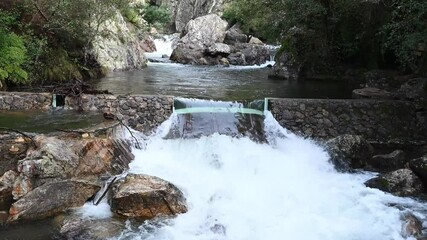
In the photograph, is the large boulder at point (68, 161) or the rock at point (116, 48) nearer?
the large boulder at point (68, 161)

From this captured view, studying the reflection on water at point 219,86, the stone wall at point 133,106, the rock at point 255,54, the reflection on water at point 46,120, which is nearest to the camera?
the reflection on water at point 46,120

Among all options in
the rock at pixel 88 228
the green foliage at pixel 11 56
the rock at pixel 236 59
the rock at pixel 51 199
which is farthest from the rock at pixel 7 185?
the rock at pixel 236 59

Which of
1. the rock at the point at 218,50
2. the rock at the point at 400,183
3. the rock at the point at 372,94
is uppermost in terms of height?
the rock at the point at 218,50

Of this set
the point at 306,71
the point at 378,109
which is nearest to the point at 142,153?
the point at 378,109

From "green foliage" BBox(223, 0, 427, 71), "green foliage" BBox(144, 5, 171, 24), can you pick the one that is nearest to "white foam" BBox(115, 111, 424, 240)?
"green foliage" BBox(223, 0, 427, 71)

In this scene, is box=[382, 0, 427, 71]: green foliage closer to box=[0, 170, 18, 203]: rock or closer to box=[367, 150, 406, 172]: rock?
box=[367, 150, 406, 172]: rock

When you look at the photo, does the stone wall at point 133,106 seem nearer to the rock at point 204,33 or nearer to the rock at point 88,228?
the rock at point 88,228

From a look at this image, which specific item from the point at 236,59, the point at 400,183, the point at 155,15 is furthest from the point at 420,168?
the point at 155,15

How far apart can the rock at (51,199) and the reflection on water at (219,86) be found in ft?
17.3

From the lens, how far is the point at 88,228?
20.2ft

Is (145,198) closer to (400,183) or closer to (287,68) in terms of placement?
(400,183)

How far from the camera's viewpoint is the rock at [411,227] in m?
6.41

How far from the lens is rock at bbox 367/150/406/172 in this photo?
932 centimetres

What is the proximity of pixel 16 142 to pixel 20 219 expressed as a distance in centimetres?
191
